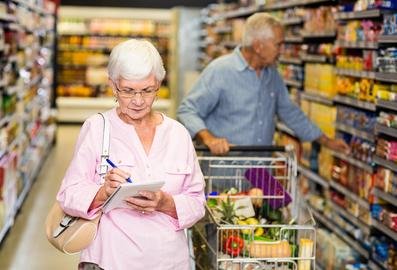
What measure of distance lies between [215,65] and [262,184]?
107 centimetres

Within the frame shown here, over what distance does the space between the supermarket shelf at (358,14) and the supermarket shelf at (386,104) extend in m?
0.59

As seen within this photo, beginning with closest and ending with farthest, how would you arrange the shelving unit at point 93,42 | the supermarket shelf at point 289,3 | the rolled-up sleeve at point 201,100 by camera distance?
the rolled-up sleeve at point 201,100 < the supermarket shelf at point 289,3 < the shelving unit at point 93,42

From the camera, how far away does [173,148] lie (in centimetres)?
306

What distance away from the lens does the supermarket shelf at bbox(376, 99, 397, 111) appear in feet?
16.8

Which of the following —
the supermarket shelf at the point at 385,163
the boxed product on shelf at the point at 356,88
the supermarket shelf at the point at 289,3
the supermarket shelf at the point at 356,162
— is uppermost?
the supermarket shelf at the point at 289,3

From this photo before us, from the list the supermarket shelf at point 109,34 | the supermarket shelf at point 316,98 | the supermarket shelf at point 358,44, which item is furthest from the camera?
the supermarket shelf at point 109,34

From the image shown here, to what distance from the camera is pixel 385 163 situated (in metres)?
5.29

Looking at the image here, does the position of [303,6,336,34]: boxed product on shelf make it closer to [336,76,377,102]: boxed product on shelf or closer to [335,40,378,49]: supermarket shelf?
[335,40,378,49]: supermarket shelf

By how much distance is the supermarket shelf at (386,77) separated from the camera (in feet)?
16.8

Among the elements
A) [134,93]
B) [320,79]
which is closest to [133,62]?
[134,93]

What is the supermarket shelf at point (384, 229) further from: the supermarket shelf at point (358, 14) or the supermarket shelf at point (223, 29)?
the supermarket shelf at point (223, 29)

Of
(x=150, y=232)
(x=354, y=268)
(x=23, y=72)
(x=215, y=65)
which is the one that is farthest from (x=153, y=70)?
(x=23, y=72)

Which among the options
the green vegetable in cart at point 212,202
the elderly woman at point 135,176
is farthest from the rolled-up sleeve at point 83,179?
the green vegetable in cart at point 212,202

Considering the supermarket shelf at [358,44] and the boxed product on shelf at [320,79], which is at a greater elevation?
the supermarket shelf at [358,44]
